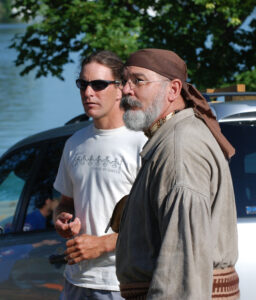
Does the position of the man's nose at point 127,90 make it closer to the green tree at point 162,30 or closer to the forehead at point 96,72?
the forehead at point 96,72

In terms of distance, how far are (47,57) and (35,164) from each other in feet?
18.4

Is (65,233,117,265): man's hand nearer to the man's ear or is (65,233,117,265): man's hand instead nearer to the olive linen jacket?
the olive linen jacket

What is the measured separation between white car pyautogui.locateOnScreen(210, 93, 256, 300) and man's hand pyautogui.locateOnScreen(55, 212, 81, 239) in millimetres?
761

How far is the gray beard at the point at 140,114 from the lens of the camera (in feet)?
8.09

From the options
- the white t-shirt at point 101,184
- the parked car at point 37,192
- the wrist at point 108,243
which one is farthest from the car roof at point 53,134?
the wrist at point 108,243

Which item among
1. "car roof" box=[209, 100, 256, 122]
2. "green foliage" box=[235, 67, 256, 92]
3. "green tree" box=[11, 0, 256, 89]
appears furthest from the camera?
"green foliage" box=[235, 67, 256, 92]

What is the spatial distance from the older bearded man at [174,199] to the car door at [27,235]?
6.15 ft

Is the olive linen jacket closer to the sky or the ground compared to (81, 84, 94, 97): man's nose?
closer to the ground

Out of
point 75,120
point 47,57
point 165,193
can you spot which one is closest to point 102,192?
point 165,193

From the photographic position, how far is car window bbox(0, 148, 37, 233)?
4.61 m

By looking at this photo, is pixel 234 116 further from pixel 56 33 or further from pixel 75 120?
pixel 56 33

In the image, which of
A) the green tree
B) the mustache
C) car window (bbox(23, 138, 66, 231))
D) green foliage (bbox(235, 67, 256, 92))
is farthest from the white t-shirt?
green foliage (bbox(235, 67, 256, 92))

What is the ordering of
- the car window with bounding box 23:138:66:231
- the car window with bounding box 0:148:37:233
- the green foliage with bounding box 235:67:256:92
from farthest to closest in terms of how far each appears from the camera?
the green foliage with bounding box 235:67:256:92
the car window with bounding box 0:148:37:233
the car window with bounding box 23:138:66:231

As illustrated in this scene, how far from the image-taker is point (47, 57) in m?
10.0
